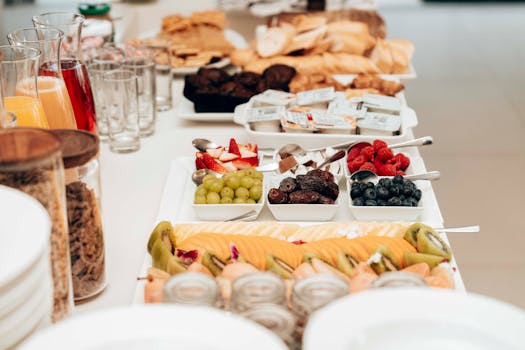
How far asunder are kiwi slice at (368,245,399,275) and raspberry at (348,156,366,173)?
50 centimetres

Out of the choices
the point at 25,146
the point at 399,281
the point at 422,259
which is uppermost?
the point at 25,146

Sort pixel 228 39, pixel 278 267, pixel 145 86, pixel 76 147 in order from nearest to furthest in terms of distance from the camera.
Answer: pixel 76 147, pixel 278 267, pixel 145 86, pixel 228 39

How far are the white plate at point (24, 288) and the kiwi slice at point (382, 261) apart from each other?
1.75 feet

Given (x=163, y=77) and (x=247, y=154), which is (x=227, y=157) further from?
(x=163, y=77)

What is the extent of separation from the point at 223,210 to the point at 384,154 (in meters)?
0.43

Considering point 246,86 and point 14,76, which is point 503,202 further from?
point 14,76

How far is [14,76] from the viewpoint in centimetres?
139

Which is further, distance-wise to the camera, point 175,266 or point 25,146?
point 175,266

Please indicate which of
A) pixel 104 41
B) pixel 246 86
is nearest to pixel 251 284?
pixel 246 86

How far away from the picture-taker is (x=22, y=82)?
141cm

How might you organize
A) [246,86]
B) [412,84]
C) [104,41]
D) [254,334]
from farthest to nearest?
[412,84], [104,41], [246,86], [254,334]

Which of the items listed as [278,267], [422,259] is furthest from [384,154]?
[278,267]

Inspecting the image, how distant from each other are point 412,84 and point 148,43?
2548 mm

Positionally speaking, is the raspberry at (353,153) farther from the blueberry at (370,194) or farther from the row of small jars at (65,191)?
the row of small jars at (65,191)
